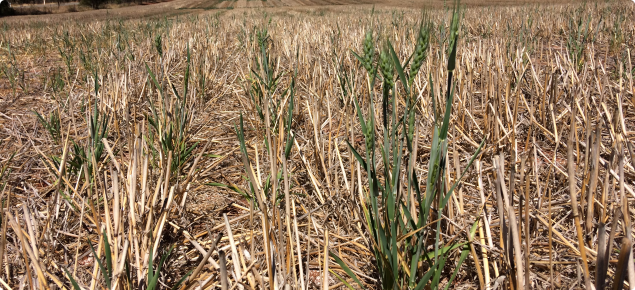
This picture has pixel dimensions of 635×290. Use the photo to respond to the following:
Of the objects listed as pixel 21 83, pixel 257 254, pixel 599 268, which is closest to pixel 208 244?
pixel 257 254

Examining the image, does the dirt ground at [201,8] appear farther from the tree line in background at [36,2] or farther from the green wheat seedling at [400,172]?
the green wheat seedling at [400,172]

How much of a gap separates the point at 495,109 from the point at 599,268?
3.80 ft

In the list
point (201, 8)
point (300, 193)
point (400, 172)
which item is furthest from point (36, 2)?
point (400, 172)

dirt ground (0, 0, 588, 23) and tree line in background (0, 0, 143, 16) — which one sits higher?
tree line in background (0, 0, 143, 16)

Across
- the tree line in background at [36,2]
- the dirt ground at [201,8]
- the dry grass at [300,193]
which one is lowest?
the dry grass at [300,193]

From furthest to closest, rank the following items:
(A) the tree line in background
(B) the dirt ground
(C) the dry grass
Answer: (A) the tree line in background < (B) the dirt ground < (C) the dry grass

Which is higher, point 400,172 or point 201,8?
point 201,8

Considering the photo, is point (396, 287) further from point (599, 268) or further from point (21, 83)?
point (21, 83)

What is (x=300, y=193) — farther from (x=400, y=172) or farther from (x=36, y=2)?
(x=36, y=2)

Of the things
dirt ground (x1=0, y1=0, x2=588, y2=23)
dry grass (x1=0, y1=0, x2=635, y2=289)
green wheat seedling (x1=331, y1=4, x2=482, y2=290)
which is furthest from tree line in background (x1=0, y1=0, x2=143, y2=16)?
green wheat seedling (x1=331, y1=4, x2=482, y2=290)

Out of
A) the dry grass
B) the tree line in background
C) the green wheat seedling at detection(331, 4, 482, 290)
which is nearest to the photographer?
the green wheat seedling at detection(331, 4, 482, 290)

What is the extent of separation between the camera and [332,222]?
1.32 metres

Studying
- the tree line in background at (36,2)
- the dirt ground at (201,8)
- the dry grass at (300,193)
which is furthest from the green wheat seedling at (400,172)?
the tree line in background at (36,2)

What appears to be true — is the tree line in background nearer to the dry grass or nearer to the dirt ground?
the dirt ground
